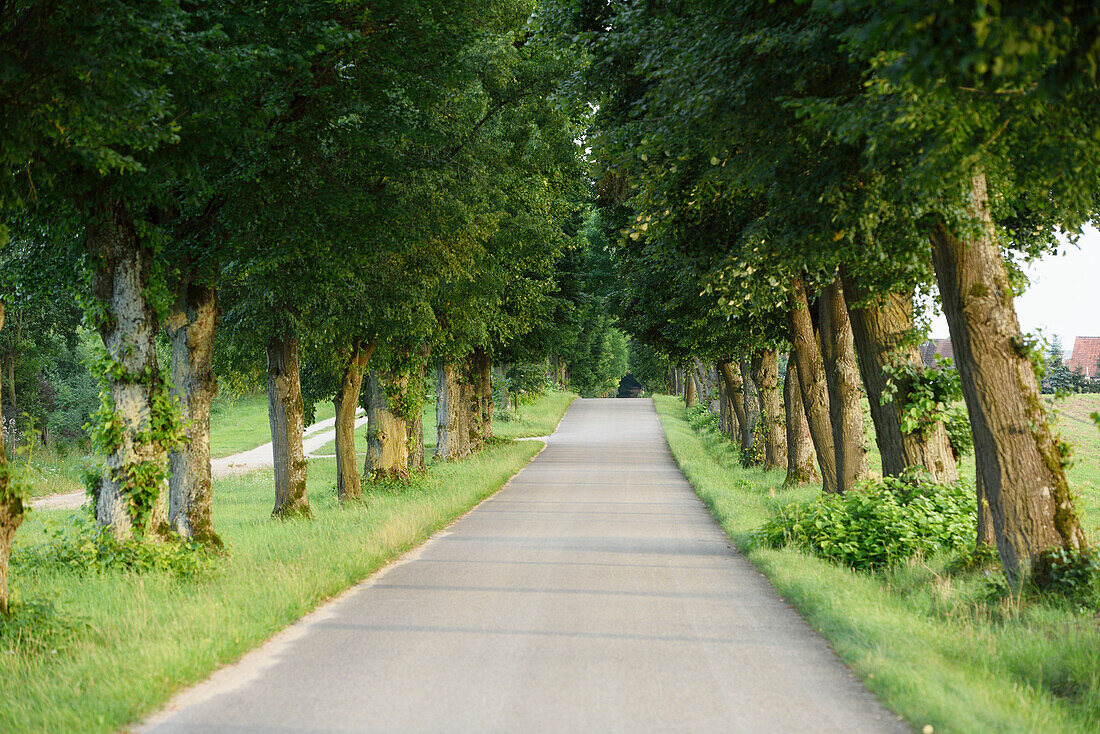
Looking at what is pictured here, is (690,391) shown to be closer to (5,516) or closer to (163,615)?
(163,615)

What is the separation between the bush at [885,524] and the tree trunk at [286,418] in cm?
875

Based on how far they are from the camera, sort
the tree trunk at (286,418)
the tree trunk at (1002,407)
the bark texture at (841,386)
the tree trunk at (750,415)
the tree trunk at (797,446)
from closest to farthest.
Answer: the tree trunk at (1002,407)
the bark texture at (841,386)
the tree trunk at (286,418)
the tree trunk at (797,446)
the tree trunk at (750,415)

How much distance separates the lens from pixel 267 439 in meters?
53.0

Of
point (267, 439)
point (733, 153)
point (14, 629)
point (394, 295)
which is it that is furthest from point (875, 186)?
point (267, 439)

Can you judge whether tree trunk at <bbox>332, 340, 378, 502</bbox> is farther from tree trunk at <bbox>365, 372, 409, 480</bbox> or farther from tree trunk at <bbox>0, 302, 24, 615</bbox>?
tree trunk at <bbox>0, 302, 24, 615</bbox>

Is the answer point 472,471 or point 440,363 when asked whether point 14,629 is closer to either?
point 472,471

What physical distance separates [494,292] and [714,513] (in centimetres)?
775

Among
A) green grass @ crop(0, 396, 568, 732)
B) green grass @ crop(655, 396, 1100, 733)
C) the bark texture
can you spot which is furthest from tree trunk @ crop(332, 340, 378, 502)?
green grass @ crop(655, 396, 1100, 733)

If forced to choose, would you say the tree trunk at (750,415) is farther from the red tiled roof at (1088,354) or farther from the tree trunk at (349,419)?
the red tiled roof at (1088,354)

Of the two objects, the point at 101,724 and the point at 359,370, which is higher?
the point at 359,370

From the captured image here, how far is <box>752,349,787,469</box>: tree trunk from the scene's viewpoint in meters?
26.2

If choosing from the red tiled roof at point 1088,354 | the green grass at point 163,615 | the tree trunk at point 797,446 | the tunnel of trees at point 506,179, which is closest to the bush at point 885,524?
the tunnel of trees at point 506,179

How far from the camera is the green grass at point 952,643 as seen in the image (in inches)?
212

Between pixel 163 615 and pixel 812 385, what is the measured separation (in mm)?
13091
